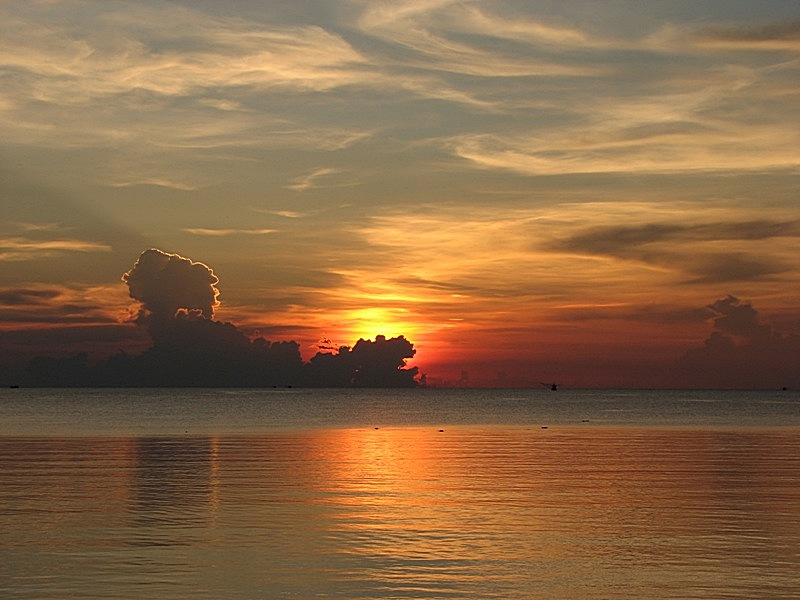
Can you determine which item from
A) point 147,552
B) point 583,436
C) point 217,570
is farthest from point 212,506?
point 583,436

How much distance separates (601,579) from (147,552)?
480 inches

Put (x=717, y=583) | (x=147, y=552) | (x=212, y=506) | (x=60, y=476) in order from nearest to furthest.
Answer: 1. (x=717, y=583)
2. (x=147, y=552)
3. (x=212, y=506)
4. (x=60, y=476)

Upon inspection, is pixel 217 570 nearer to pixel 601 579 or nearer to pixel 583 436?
pixel 601 579

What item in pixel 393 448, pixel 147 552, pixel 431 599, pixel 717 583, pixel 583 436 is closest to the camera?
pixel 431 599

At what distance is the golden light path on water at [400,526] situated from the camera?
25.4m

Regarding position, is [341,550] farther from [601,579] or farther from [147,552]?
[601,579]

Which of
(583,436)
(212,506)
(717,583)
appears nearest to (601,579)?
(717,583)

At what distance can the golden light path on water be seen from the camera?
2544 cm

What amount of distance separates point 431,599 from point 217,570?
20.3ft

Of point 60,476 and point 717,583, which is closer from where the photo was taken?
point 717,583

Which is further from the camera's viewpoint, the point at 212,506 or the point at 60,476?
the point at 60,476

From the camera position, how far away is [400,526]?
112 ft

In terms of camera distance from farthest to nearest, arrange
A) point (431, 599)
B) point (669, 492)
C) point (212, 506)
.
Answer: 1. point (669, 492)
2. point (212, 506)
3. point (431, 599)

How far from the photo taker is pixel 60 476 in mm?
50719
